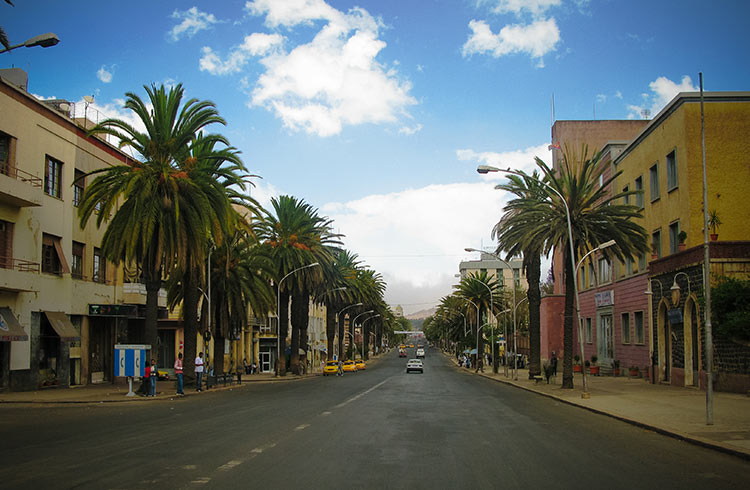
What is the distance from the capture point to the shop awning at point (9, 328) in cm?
2831

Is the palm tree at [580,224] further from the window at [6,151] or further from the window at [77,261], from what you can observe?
the window at [6,151]

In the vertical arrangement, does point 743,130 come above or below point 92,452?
above

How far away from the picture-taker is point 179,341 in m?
52.3

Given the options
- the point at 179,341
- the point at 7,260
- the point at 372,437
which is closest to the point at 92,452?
the point at 372,437

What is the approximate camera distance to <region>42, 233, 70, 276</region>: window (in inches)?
1318

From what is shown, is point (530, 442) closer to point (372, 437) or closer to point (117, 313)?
point (372, 437)

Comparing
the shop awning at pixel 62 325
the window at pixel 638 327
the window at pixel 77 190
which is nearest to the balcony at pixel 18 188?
the window at pixel 77 190

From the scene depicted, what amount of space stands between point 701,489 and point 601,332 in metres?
42.9

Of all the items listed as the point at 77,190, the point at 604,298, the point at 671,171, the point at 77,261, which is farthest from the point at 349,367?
the point at 671,171

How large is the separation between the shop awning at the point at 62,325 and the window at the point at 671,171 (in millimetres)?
30873

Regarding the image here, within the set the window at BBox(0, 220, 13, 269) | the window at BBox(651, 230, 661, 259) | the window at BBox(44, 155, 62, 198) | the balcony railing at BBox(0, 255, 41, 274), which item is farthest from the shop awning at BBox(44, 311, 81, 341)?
the window at BBox(651, 230, 661, 259)

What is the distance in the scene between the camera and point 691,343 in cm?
3103

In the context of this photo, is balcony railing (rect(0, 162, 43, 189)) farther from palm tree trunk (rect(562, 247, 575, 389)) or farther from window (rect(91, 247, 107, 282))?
palm tree trunk (rect(562, 247, 575, 389))

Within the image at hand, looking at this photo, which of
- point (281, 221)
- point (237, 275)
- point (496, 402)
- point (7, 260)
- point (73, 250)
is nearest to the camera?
point (496, 402)
